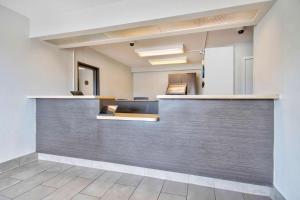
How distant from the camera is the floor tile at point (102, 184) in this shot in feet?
6.08

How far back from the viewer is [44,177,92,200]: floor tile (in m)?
1.75

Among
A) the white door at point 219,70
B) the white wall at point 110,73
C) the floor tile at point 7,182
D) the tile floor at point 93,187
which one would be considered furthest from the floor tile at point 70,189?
the white wall at point 110,73

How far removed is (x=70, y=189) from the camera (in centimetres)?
191

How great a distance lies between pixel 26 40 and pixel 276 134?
12.3 ft

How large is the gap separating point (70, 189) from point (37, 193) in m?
0.34

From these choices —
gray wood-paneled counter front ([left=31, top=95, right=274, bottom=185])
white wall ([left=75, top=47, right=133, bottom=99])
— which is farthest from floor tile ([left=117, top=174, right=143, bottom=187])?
Result: white wall ([left=75, top=47, right=133, bottom=99])

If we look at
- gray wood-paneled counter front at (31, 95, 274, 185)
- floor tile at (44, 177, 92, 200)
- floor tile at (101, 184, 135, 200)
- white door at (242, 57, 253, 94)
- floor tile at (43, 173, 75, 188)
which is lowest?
floor tile at (101, 184, 135, 200)

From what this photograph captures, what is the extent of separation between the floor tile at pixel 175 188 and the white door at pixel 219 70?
5.89ft

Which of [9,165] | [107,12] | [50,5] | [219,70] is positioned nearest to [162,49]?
[219,70]

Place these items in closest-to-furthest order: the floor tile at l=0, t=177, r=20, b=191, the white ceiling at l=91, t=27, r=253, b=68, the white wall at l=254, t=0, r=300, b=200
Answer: the white wall at l=254, t=0, r=300, b=200, the floor tile at l=0, t=177, r=20, b=191, the white ceiling at l=91, t=27, r=253, b=68

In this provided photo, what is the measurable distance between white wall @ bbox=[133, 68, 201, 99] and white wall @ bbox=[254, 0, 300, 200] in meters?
4.44

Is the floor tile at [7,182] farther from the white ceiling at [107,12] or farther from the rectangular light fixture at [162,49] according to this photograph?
the rectangular light fixture at [162,49]

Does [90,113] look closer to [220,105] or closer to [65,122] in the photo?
[65,122]

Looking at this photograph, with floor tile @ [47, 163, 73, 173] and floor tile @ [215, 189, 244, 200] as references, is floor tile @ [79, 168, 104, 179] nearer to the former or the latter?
floor tile @ [47, 163, 73, 173]
